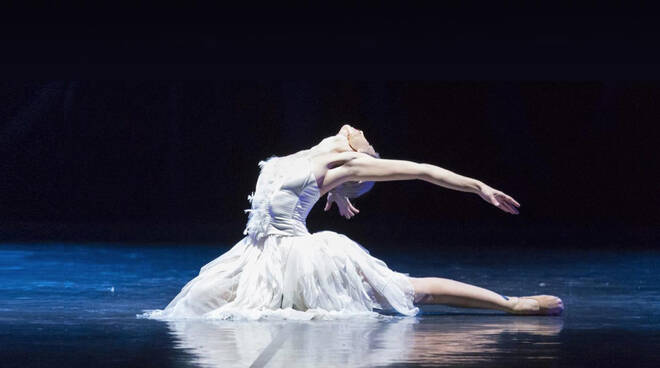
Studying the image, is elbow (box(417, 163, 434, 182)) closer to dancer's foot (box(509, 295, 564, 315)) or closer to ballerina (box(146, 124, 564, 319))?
ballerina (box(146, 124, 564, 319))

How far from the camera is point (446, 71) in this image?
317 inches

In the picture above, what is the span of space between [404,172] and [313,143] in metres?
5.56

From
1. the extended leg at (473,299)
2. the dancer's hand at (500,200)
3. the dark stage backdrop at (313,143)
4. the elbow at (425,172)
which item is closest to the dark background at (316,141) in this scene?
→ the dark stage backdrop at (313,143)

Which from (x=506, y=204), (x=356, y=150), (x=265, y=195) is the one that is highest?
(x=356, y=150)

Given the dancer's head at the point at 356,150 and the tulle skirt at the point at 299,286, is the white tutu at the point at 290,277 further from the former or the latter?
the dancer's head at the point at 356,150

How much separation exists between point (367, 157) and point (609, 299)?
1.31 m

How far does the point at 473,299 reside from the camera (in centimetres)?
440

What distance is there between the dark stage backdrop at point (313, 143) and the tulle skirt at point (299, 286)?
535 centimetres

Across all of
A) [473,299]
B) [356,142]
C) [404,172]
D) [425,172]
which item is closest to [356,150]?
[356,142]

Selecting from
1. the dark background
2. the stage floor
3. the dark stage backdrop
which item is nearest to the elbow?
the stage floor

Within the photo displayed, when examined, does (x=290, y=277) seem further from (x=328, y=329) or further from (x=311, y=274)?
(x=328, y=329)

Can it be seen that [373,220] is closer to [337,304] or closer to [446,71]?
[446,71]

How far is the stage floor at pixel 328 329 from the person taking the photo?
3.33m

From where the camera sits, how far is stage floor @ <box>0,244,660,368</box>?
333 centimetres
